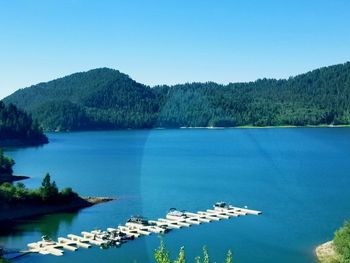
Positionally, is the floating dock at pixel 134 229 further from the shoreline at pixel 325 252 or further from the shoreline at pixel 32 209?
the shoreline at pixel 325 252

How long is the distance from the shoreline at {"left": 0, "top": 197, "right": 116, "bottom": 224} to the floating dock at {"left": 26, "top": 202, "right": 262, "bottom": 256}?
6.77 meters

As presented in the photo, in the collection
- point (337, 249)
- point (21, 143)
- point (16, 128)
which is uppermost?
point (16, 128)

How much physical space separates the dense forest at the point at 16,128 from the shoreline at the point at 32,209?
78.2 metres

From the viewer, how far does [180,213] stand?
1778 inches

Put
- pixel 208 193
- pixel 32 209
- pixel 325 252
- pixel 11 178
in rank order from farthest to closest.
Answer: pixel 11 178 < pixel 208 193 < pixel 32 209 < pixel 325 252

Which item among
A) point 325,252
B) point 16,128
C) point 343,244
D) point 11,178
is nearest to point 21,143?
point 16,128

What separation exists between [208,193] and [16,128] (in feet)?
256

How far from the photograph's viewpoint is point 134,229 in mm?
40281

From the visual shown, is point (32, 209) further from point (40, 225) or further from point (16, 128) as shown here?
point (16, 128)

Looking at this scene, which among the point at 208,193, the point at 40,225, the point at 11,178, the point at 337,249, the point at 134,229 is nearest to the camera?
the point at 337,249

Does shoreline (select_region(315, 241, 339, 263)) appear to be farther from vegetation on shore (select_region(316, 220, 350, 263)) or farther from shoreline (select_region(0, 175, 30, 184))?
shoreline (select_region(0, 175, 30, 184))

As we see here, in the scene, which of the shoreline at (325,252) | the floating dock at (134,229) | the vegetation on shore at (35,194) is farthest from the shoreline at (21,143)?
the shoreline at (325,252)

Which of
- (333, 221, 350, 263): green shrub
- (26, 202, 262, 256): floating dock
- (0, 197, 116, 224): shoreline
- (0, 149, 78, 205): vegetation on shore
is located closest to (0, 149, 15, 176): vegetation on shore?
(0, 197, 116, 224): shoreline

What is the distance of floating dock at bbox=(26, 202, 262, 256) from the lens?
1422 inches
